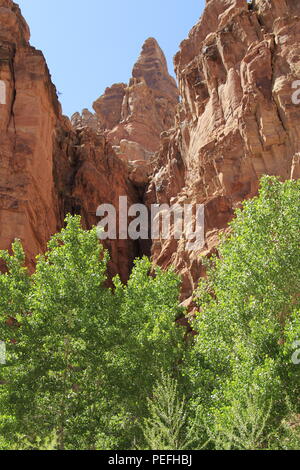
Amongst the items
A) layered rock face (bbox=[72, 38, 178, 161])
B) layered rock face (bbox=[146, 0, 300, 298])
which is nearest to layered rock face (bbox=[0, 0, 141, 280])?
layered rock face (bbox=[146, 0, 300, 298])

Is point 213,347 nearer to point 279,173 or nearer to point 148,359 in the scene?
point 148,359

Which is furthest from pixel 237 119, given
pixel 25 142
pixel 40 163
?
pixel 25 142

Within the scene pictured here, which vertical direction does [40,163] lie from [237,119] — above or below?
below

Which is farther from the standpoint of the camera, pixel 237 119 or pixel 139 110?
pixel 139 110

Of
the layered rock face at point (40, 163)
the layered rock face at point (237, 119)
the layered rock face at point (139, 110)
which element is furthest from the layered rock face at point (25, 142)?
the layered rock face at point (139, 110)

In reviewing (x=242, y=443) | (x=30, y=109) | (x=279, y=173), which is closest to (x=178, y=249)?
(x=279, y=173)

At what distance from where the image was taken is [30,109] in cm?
3847

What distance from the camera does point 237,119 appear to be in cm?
3497

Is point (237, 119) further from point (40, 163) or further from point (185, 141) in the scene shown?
point (40, 163)

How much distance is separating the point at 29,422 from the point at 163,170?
1306 inches

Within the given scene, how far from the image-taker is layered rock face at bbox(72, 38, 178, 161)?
73.4 m

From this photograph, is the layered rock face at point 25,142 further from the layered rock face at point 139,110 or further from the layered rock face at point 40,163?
the layered rock face at point 139,110

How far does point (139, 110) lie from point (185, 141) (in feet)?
115

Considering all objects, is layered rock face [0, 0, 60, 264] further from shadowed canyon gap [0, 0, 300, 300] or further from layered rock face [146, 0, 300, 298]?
layered rock face [146, 0, 300, 298]
